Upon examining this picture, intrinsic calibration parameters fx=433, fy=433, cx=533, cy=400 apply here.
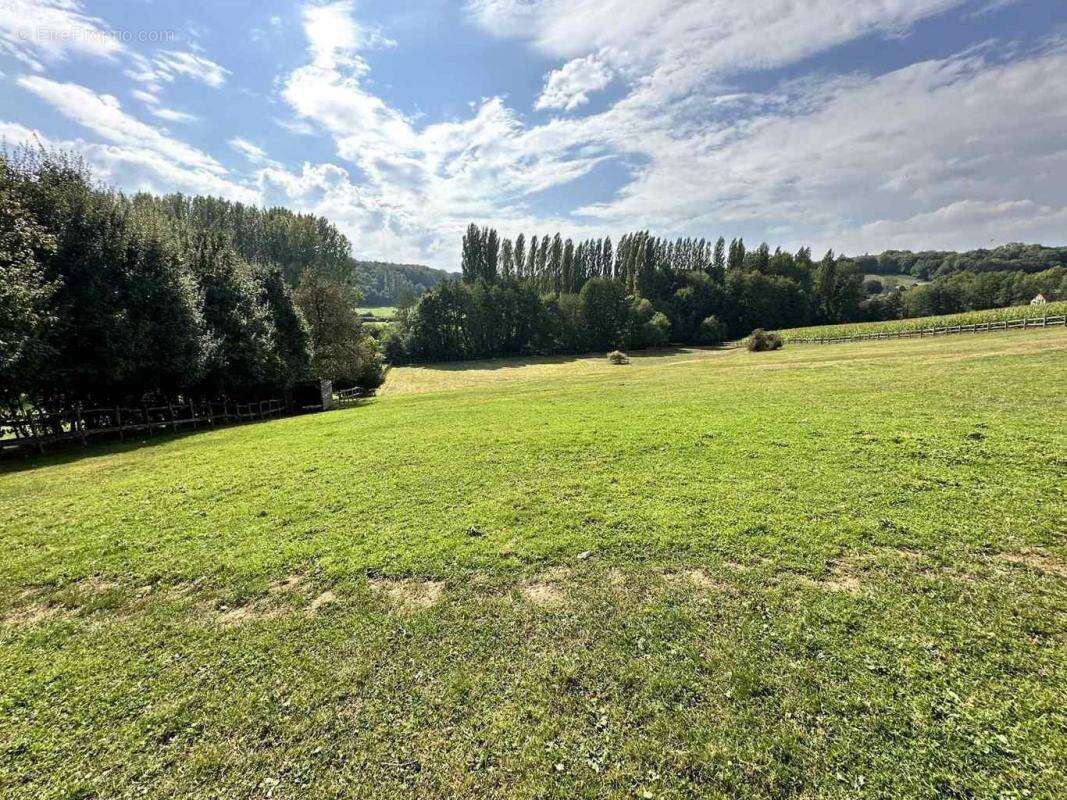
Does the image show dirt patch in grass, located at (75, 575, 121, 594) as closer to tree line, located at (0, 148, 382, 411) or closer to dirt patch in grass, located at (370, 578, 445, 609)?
dirt patch in grass, located at (370, 578, 445, 609)

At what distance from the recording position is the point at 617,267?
109500 millimetres

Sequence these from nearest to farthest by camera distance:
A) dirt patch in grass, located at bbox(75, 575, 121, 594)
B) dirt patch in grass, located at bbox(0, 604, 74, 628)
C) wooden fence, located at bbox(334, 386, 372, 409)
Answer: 1. dirt patch in grass, located at bbox(0, 604, 74, 628)
2. dirt patch in grass, located at bbox(75, 575, 121, 594)
3. wooden fence, located at bbox(334, 386, 372, 409)

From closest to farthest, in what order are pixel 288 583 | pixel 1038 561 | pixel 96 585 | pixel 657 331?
pixel 1038 561 < pixel 288 583 < pixel 96 585 < pixel 657 331

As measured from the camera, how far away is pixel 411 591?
21.0 ft

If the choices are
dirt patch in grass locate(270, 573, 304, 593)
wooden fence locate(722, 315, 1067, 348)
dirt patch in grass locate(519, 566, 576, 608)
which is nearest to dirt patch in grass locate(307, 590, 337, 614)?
dirt patch in grass locate(270, 573, 304, 593)

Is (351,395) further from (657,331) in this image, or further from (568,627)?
(657,331)

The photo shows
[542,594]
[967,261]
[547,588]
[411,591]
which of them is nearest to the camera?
[542,594]

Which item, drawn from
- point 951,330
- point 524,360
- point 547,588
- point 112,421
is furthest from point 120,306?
point 951,330

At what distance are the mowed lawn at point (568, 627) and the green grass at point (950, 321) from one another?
5543 cm

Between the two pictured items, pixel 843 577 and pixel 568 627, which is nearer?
pixel 568 627

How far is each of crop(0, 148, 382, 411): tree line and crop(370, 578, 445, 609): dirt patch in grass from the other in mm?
19330

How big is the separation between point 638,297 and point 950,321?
50.7 meters

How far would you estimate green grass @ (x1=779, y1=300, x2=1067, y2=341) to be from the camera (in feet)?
155

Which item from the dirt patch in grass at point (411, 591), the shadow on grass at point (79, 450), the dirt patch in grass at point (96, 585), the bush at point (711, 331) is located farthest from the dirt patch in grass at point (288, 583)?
the bush at point (711, 331)
